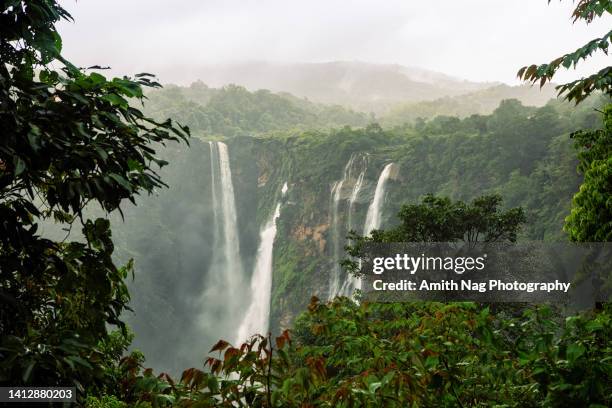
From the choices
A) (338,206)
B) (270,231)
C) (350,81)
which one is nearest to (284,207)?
(270,231)

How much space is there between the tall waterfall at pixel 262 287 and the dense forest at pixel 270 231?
129 millimetres

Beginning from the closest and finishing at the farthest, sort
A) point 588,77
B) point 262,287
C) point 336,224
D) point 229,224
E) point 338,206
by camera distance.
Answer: point 588,77, point 336,224, point 338,206, point 262,287, point 229,224

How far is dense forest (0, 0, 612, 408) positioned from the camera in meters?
1.72

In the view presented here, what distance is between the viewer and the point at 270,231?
3838 cm

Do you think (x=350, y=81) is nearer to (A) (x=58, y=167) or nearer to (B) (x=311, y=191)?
(B) (x=311, y=191)

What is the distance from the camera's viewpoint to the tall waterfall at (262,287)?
110 ft

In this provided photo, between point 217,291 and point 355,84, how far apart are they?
8548 centimetres

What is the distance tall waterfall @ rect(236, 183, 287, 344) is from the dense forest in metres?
0.13

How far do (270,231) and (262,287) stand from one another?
4.12m

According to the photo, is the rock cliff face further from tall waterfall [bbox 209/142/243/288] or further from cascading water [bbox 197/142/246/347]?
tall waterfall [bbox 209/142/243/288]

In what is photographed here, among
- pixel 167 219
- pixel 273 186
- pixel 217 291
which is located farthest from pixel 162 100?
pixel 217 291

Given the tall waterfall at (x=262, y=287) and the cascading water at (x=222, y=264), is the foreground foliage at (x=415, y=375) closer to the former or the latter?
the tall waterfall at (x=262, y=287)

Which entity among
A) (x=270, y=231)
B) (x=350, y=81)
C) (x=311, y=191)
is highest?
(x=350, y=81)

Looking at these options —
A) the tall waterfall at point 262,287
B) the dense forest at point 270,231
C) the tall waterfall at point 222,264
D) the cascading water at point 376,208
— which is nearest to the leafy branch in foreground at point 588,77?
the dense forest at point 270,231
